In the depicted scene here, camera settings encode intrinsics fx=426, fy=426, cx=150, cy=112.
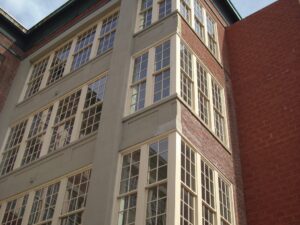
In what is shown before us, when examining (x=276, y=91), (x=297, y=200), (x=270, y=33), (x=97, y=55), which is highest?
(x=270, y=33)

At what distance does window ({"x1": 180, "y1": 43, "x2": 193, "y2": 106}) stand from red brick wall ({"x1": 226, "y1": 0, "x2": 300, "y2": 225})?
10.1ft

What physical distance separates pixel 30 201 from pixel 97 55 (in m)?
6.30

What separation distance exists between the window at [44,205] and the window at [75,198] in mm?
568

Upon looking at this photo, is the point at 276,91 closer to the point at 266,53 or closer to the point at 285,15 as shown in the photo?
the point at 266,53

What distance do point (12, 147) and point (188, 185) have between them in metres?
9.50

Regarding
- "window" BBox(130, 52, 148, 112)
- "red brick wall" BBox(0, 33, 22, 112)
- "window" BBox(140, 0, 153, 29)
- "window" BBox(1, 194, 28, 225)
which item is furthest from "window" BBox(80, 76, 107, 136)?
"red brick wall" BBox(0, 33, 22, 112)

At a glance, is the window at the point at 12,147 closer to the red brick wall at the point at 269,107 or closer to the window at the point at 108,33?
the window at the point at 108,33

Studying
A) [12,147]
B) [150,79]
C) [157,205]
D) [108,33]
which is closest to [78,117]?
[150,79]

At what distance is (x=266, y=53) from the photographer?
1664 cm

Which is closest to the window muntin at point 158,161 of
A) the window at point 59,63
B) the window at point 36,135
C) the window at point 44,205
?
the window at point 44,205

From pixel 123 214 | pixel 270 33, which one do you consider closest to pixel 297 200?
pixel 123 214

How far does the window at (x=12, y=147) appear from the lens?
17062 mm

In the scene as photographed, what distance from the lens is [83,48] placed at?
18609mm

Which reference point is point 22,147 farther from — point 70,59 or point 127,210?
point 127,210
